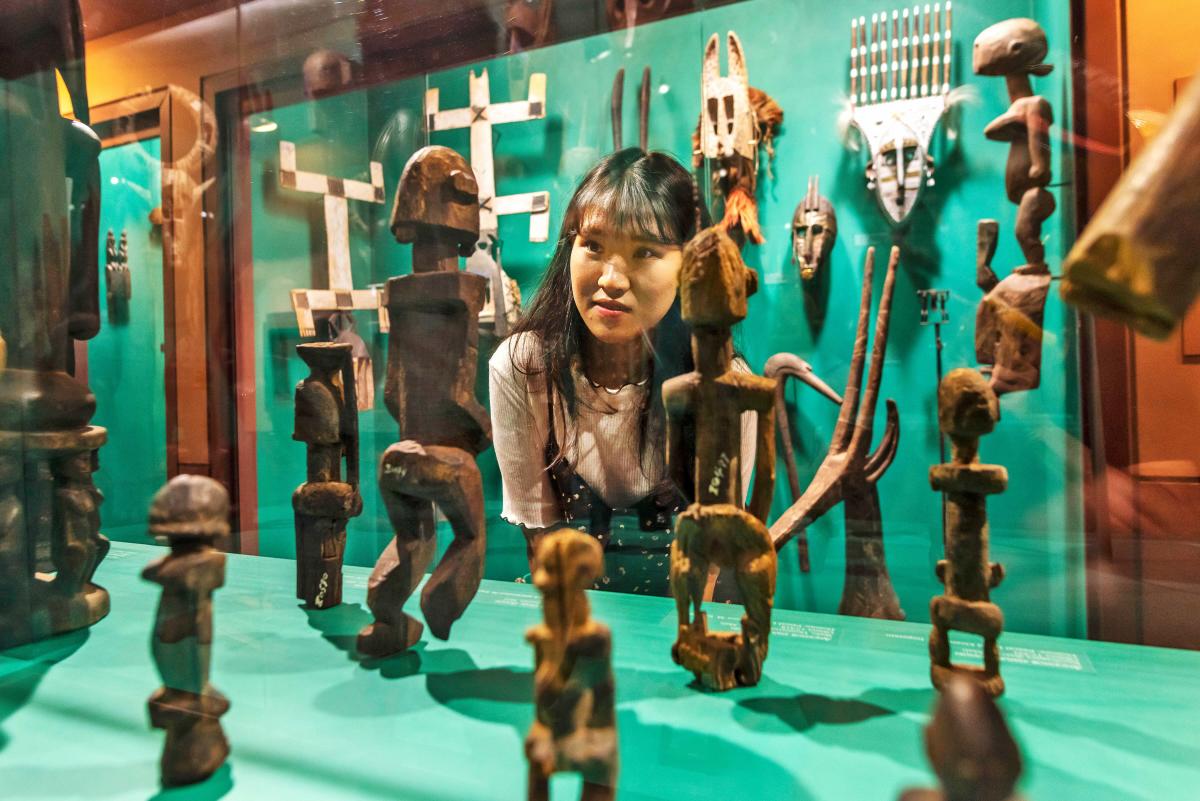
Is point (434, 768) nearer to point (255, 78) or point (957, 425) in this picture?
point (957, 425)

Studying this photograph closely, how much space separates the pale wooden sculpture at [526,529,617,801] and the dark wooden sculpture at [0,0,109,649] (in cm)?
149

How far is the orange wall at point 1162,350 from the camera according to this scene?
1.39m

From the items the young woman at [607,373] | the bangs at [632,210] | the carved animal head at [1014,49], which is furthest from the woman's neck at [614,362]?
the carved animal head at [1014,49]

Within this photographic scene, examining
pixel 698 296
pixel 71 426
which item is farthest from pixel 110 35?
pixel 698 296

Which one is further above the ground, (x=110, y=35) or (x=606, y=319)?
(x=110, y=35)

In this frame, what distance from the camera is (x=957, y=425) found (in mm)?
1273

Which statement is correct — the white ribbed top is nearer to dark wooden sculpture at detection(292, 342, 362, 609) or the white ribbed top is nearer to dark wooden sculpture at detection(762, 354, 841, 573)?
dark wooden sculpture at detection(292, 342, 362, 609)

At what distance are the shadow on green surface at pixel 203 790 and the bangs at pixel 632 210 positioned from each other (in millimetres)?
1140

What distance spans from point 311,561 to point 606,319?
2.83 feet

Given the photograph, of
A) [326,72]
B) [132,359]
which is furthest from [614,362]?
[132,359]

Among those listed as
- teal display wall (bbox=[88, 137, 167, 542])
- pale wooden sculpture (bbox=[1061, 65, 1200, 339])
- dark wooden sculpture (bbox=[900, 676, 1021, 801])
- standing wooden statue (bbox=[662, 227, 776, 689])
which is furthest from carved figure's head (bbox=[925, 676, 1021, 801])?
teal display wall (bbox=[88, 137, 167, 542])

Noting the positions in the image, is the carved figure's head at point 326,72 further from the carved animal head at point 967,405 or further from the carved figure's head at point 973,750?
the carved figure's head at point 973,750

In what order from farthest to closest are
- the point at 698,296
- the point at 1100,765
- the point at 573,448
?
1. the point at 573,448
2. the point at 698,296
3. the point at 1100,765

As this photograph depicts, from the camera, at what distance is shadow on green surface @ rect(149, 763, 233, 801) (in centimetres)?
112
